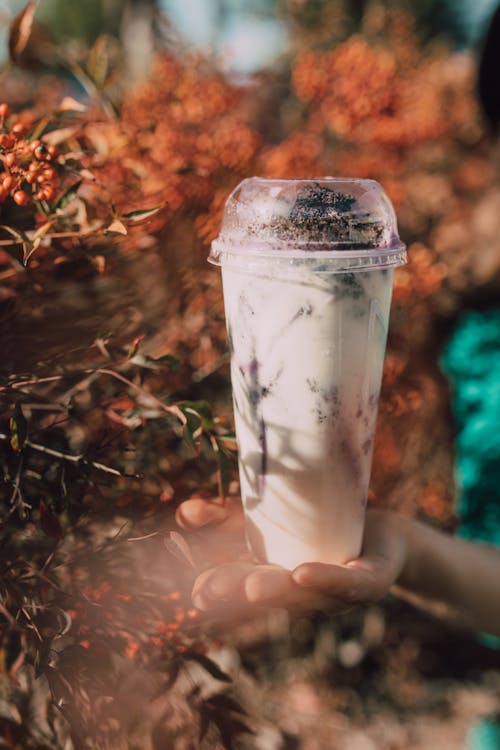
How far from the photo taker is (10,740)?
0.54 m

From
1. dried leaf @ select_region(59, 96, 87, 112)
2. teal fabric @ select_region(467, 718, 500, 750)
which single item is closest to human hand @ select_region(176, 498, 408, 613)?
dried leaf @ select_region(59, 96, 87, 112)

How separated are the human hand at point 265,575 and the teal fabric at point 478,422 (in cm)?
57

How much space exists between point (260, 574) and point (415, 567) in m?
0.54

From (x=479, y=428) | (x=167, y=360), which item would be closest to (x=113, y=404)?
(x=167, y=360)

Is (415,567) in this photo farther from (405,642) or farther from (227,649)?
(405,642)

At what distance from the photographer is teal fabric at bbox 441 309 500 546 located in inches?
57.1

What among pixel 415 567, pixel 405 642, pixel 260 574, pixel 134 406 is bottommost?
pixel 405 642

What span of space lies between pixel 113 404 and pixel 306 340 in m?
0.28

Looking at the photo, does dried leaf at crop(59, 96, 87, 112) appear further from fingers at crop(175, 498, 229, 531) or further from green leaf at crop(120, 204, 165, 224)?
fingers at crop(175, 498, 229, 531)

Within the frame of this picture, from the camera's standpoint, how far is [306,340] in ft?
2.34

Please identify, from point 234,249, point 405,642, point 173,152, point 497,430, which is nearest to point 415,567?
point 497,430

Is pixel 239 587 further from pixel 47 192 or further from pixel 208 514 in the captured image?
pixel 47 192

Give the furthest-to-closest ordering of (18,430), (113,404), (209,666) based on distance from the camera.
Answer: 1. (113,404)
2. (209,666)
3. (18,430)

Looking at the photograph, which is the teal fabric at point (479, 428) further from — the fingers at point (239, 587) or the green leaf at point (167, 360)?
the green leaf at point (167, 360)
